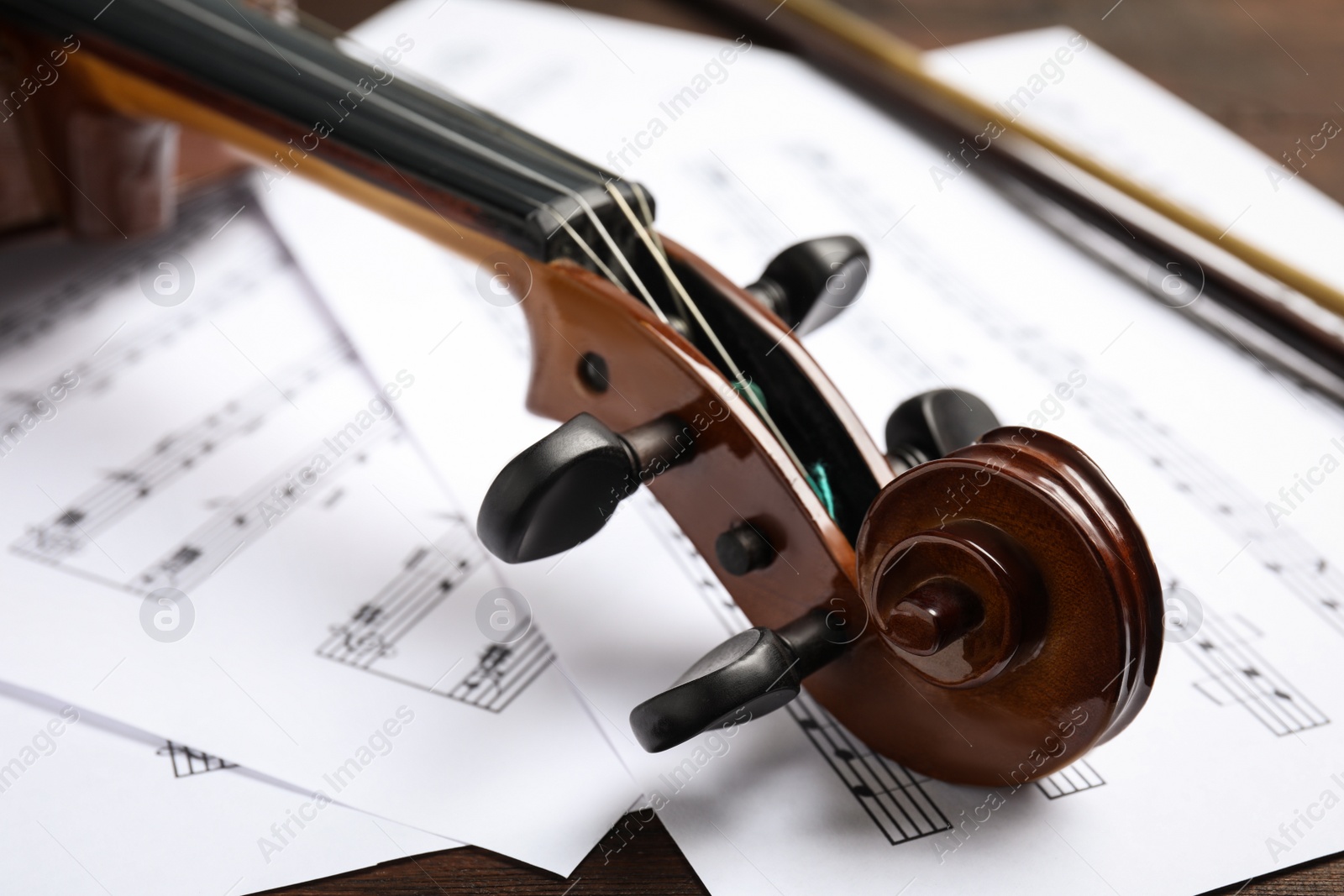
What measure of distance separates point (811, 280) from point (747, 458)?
0.50 feet

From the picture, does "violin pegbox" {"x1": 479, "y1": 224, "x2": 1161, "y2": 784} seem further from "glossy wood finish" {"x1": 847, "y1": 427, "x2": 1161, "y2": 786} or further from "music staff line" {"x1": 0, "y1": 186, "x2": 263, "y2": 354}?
"music staff line" {"x1": 0, "y1": 186, "x2": 263, "y2": 354}

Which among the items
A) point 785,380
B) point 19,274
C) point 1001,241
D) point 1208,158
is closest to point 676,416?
point 785,380

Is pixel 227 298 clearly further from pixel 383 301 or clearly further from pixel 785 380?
pixel 785 380

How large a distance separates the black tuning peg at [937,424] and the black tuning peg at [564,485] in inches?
5.7

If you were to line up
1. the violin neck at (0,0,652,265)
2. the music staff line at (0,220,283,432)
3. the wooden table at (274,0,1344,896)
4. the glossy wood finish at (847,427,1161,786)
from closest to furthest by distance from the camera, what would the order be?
the glossy wood finish at (847,427,1161,786), the violin neck at (0,0,652,265), the music staff line at (0,220,283,432), the wooden table at (274,0,1344,896)

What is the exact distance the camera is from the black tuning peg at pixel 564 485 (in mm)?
578

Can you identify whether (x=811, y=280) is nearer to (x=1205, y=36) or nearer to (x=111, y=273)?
(x=111, y=273)

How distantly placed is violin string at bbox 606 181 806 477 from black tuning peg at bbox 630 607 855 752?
10cm

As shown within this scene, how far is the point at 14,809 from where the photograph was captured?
24.8 inches

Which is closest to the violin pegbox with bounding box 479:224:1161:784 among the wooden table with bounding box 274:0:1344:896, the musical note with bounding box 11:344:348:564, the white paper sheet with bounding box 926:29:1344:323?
the musical note with bounding box 11:344:348:564

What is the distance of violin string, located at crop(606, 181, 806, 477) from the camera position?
2.22 feet

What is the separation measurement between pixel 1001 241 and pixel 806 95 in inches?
12.1

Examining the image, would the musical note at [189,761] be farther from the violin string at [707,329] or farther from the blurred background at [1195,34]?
the blurred background at [1195,34]

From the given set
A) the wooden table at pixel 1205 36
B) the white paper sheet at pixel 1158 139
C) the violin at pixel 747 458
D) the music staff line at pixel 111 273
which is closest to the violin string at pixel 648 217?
the violin at pixel 747 458
